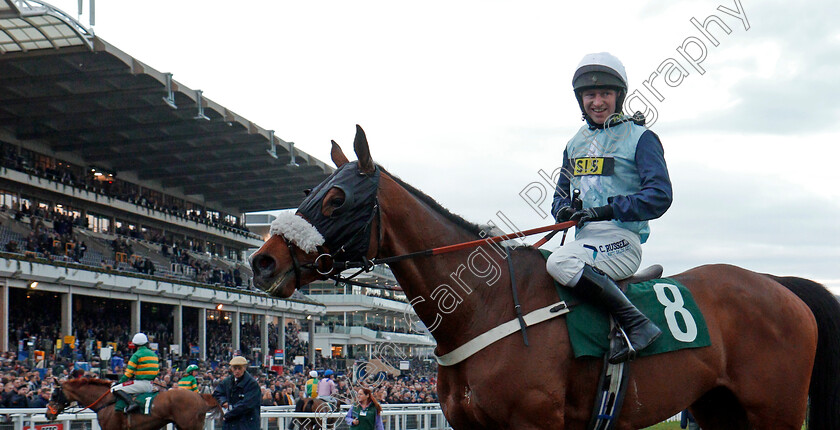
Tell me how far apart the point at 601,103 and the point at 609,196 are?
1.48 feet

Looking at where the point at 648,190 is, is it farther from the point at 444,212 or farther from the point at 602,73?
the point at 444,212

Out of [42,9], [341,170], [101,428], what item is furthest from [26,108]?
[341,170]

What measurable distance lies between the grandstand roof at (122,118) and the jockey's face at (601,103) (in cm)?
1903

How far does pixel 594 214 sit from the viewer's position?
3.60m

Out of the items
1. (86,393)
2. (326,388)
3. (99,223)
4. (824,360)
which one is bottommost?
(326,388)

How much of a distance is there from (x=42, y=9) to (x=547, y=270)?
19.9 meters

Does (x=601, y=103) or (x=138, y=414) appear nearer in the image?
(x=601, y=103)

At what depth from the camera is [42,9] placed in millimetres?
20078

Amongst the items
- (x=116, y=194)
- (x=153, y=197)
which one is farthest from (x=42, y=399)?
(x=153, y=197)

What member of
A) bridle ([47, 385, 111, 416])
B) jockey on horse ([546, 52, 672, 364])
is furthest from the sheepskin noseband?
bridle ([47, 385, 111, 416])

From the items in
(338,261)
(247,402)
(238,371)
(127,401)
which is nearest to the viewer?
(338,261)

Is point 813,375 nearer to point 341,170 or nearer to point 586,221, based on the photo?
point 586,221

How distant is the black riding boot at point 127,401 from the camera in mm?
9781

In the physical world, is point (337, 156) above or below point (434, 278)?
above
